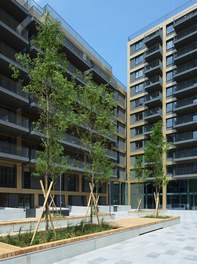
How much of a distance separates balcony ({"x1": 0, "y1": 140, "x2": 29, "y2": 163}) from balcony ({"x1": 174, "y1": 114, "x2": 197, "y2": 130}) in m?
30.3

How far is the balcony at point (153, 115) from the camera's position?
61.7 meters

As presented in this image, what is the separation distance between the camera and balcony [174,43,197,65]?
56969 mm

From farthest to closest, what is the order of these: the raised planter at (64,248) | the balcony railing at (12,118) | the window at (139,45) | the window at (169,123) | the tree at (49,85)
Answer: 1. the window at (139,45)
2. the window at (169,123)
3. the balcony railing at (12,118)
4. the tree at (49,85)
5. the raised planter at (64,248)

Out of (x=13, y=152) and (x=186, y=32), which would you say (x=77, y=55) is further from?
(x=186, y=32)

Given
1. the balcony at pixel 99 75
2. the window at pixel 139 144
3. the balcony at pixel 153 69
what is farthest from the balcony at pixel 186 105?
the balcony at pixel 99 75

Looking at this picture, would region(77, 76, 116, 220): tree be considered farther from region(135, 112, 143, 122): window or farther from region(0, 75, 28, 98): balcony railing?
region(135, 112, 143, 122): window

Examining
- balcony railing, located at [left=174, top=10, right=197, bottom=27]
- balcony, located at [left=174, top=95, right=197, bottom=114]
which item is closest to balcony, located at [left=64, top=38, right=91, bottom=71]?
balcony, located at [left=174, top=95, right=197, bottom=114]

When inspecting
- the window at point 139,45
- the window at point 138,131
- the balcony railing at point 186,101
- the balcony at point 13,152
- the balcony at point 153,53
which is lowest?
the balcony at point 13,152

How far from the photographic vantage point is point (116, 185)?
67.2 meters

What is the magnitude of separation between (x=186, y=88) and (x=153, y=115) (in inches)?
322

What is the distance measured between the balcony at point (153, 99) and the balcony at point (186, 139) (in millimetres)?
7650

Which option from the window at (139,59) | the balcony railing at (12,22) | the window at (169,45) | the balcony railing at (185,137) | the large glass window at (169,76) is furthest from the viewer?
the window at (139,59)

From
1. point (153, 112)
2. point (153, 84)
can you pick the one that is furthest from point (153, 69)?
point (153, 112)

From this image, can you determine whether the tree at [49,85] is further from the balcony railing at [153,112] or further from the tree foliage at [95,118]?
Result: the balcony railing at [153,112]
